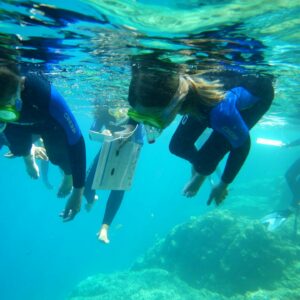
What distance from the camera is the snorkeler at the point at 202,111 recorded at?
4207mm

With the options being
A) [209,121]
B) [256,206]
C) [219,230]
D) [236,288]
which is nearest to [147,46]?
[209,121]

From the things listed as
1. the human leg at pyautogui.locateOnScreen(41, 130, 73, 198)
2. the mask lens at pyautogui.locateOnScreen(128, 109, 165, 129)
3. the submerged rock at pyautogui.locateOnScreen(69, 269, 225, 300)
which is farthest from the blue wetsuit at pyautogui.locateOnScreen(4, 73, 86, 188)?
the submerged rock at pyautogui.locateOnScreen(69, 269, 225, 300)

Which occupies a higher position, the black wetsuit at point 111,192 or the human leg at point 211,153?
the human leg at point 211,153

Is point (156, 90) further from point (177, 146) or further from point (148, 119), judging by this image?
point (177, 146)

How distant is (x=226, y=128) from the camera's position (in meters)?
5.02

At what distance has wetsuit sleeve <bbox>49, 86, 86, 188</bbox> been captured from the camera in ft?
19.1

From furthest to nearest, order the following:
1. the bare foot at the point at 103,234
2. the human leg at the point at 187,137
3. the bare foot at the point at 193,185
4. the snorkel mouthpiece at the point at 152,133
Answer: the bare foot at the point at 103,234
the bare foot at the point at 193,185
the human leg at the point at 187,137
the snorkel mouthpiece at the point at 152,133

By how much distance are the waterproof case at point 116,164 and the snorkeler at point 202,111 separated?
882mm

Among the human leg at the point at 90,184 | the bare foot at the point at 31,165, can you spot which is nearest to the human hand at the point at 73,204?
the bare foot at the point at 31,165

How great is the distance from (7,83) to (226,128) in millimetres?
3299

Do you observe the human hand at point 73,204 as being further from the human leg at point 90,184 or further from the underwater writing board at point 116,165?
the human leg at point 90,184

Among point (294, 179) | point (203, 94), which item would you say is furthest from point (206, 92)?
point (294, 179)

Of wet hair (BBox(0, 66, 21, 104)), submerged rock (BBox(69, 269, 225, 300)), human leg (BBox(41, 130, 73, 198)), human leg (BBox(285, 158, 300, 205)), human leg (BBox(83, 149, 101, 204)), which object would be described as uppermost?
wet hair (BBox(0, 66, 21, 104))

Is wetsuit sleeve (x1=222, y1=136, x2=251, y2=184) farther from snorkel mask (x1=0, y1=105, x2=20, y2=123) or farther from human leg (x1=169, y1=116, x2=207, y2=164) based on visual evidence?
snorkel mask (x1=0, y1=105, x2=20, y2=123)
